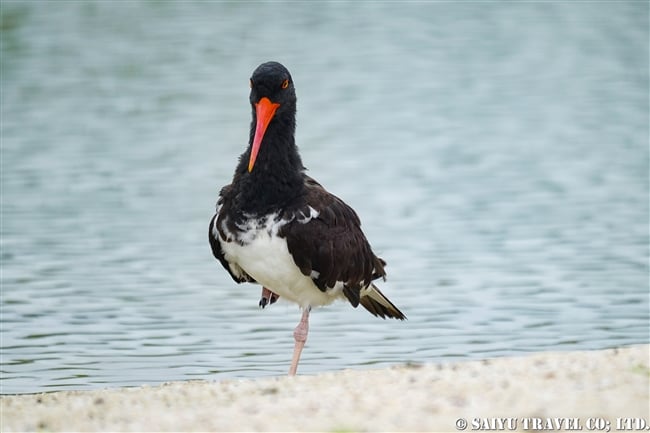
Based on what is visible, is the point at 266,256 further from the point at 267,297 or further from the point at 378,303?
the point at 378,303

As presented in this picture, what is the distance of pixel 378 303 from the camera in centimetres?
1177

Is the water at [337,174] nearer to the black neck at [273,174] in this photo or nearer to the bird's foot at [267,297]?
the bird's foot at [267,297]

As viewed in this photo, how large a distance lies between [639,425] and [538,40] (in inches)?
1080

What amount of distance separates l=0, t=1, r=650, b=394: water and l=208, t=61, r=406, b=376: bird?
161 cm

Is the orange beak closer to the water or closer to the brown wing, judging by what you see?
the brown wing

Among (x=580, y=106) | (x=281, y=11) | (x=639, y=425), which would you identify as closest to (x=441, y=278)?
(x=639, y=425)

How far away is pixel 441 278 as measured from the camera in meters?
15.7

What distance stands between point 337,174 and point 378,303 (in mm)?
10015

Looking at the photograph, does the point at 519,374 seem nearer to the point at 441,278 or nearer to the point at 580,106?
the point at 441,278

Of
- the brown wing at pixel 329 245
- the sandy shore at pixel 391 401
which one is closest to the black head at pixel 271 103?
the brown wing at pixel 329 245

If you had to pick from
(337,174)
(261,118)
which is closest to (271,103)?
(261,118)

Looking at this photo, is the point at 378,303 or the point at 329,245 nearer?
the point at 329,245

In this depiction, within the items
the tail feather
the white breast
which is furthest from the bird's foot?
the tail feather

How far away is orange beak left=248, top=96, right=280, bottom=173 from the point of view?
1078 centimetres
